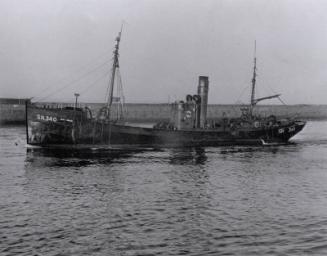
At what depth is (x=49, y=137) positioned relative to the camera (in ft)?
116

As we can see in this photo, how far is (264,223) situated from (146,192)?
20.8ft

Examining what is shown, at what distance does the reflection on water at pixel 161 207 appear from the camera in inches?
473

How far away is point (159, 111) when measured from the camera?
102688 mm

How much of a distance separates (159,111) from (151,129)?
64.0m

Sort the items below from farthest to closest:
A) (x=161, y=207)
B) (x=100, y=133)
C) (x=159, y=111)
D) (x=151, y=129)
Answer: (x=159, y=111) < (x=151, y=129) < (x=100, y=133) < (x=161, y=207)

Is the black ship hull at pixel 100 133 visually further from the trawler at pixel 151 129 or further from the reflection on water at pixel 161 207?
the reflection on water at pixel 161 207

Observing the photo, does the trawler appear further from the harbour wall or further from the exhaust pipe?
the harbour wall

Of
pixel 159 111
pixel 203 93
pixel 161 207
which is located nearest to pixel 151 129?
pixel 203 93

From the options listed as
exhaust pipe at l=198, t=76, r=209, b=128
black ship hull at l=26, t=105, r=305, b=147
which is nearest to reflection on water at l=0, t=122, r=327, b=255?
black ship hull at l=26, t=105, r=305, b=147

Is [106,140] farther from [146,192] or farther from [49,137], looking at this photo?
[146,192]

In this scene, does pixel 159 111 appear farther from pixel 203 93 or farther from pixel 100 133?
pixel 100 133

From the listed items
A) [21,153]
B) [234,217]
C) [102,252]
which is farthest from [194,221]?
[21,153]

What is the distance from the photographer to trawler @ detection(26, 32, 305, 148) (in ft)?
116

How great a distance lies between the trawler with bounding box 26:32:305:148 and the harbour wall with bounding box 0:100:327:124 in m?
11.9
